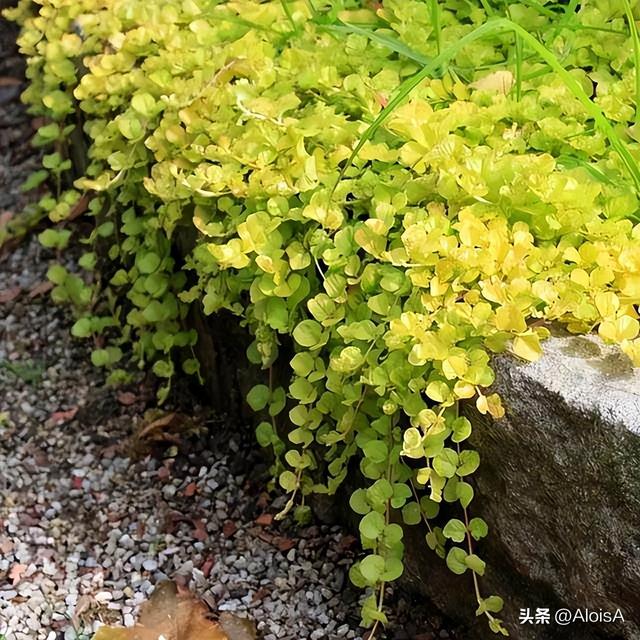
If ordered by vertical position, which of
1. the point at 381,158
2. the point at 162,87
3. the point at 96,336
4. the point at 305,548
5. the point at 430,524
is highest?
the point at 381,158

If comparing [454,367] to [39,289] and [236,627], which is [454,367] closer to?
[236,627]

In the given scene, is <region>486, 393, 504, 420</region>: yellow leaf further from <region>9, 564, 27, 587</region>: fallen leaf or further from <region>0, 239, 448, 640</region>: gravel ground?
<region>9, 564, 27, 587</region>: fallen leaf

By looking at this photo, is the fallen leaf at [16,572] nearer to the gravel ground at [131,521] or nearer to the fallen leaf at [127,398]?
the gravel ground at [131,521]

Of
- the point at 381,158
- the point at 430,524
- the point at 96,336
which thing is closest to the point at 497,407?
the point at 430,524

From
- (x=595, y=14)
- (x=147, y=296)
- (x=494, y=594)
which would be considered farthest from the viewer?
(x=147, y=296)

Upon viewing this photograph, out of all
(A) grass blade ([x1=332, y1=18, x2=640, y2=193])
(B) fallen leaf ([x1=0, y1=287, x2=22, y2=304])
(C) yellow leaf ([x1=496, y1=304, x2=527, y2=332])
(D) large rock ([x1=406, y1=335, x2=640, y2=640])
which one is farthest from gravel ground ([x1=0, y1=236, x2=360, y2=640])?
(A) grass blade ([x1=332, y1=18, x2=640, y2=193])

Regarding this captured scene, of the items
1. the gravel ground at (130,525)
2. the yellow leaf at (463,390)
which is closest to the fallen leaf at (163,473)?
the gravel ground at (130,525)

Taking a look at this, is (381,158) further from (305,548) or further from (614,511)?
(305,548)

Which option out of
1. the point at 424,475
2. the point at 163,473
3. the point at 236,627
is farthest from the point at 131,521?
the point at 424,475
